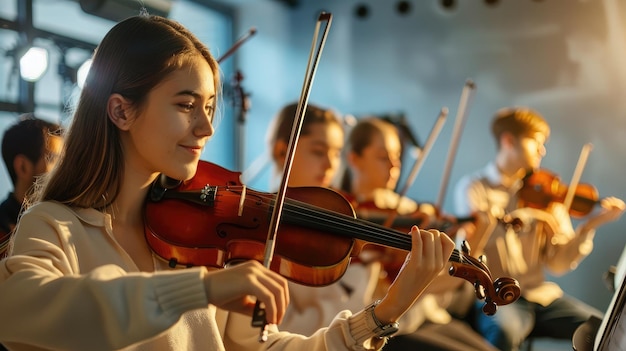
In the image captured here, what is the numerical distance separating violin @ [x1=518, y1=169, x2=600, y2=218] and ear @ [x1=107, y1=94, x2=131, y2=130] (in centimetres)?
256

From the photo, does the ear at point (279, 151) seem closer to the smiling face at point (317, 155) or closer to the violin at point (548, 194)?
the smiling face at point (317, 155)

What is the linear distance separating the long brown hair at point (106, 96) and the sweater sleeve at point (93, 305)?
212mm

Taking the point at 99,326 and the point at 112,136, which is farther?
the point at 112,136

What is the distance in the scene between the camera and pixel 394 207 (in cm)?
282

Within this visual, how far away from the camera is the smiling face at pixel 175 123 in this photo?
1.05 m

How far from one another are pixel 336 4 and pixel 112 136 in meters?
4.37

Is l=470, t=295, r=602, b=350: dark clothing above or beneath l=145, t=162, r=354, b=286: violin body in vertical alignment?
beneath

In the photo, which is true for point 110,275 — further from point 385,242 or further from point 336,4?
point 336,4

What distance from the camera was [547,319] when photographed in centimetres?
295

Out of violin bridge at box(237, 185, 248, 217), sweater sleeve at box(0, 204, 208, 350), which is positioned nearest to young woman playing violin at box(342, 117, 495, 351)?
violin bridge at box(237, 185, 248, 217)

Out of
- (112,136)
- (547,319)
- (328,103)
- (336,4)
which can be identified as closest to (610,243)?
(547,319)

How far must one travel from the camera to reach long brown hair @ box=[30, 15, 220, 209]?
3.44ft

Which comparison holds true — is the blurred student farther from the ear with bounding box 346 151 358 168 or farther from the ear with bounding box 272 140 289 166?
the ear with bounding box 346 151 358 168

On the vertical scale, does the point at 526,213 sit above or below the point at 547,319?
above
